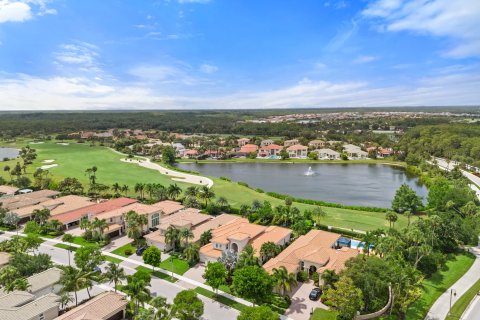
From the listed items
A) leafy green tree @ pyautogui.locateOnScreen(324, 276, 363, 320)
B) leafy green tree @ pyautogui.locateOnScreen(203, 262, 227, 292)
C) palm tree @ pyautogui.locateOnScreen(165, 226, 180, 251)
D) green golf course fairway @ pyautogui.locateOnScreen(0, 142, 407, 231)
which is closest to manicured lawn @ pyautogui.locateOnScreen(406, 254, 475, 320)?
leafy green tree @ pyautogui.locateOnScreen(324, 276, 363, 320)

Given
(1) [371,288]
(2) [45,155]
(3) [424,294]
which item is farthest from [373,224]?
(2) [45,155]

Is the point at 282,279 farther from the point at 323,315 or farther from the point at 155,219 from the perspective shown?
the point at 155,219

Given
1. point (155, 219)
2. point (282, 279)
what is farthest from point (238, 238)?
point (155, 219)

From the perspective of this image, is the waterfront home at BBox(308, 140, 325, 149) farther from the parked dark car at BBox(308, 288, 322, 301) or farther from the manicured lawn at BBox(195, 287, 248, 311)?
the manicured lawn at BBox(195, 287, 248, 311)

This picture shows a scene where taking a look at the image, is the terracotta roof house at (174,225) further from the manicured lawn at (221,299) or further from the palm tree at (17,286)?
the palm tree at (17,286)

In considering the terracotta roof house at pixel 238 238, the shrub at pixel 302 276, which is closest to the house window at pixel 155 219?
the terracotta roof house at pixel 238 238

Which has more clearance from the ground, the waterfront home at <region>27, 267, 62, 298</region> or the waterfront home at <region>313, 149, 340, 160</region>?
the waterfront home at <region>27, 267, 62, 298</region>

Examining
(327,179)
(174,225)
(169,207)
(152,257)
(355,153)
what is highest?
(174,225)
